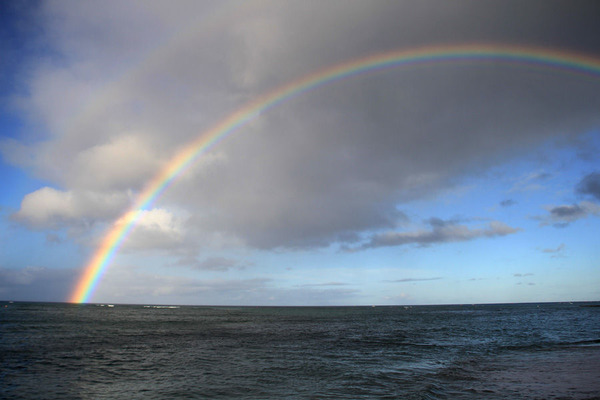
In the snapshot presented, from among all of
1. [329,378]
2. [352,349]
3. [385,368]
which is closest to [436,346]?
[352,349]

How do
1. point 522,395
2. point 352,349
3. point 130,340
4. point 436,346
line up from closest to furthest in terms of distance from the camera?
point 522,395
point 352,349
point 436,346
point 130,340

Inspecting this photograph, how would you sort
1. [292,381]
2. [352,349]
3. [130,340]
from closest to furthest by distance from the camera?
[292,381] → [352,349] → [130,340]

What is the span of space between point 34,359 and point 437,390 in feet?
103

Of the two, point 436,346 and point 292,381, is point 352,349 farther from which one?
point 292,381

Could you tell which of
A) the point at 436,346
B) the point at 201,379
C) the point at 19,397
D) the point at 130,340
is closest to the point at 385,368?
the point at 201,379

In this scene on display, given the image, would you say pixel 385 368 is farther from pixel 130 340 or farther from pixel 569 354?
pixel 130 340

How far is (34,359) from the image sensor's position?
3128 centimetres

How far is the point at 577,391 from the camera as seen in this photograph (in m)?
19.9

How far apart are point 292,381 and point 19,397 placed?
14972 millimetres

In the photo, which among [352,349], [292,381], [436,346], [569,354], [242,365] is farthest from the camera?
[436,346]

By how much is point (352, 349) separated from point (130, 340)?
27.6m

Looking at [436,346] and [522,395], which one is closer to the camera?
[522,395]

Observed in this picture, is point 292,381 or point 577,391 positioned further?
point 292,381

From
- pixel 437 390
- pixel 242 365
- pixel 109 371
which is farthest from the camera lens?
pixel 242 365
